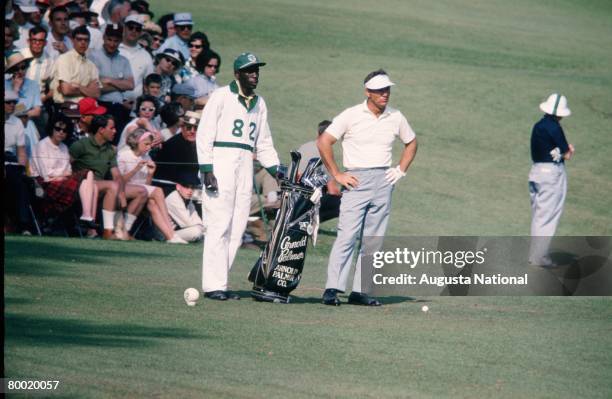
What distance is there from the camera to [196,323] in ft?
32.4

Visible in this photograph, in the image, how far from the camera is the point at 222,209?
37.5 ft

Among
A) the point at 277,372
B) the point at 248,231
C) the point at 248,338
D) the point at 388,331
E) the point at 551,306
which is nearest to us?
the point at 277,372

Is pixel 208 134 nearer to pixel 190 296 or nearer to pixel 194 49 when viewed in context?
pixel 190 296

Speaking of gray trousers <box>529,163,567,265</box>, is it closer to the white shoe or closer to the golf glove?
the white shoe

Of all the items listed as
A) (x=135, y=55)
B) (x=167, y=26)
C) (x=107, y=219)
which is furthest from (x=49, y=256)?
(x=167, y=26)

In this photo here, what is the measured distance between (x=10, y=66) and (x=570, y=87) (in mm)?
17490

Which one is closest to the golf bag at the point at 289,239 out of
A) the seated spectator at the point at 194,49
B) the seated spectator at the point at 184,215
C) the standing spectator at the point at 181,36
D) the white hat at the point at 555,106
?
the seated spectator at the point at 184,215

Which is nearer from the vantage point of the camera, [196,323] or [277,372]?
[277,372]

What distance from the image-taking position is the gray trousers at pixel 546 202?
16.4 metres

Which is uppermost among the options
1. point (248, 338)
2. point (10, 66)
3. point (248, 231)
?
point (10, 66)

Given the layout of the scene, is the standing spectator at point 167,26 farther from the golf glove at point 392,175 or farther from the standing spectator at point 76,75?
the golf glove at point 392,175

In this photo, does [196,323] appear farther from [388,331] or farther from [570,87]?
[570,87]

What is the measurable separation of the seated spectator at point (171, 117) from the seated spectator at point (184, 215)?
1.22 m

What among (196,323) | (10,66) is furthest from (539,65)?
(196,323)
